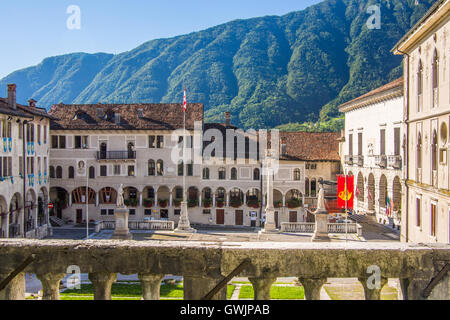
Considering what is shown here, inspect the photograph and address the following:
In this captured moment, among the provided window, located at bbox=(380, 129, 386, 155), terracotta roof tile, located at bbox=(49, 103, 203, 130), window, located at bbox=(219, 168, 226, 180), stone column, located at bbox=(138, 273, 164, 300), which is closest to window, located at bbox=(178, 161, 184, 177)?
terracotta roof tile, located at bbox=(49, 103, 203, 130)

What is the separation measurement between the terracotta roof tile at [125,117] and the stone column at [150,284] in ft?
141

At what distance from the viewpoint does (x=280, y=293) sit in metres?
21.0

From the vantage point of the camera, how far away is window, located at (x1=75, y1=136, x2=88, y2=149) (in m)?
49.6

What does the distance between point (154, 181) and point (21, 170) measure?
1483 centimetres

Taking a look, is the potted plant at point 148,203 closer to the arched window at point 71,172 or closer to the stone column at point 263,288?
the arched window at point 71,172

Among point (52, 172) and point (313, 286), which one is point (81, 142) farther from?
point (313, 286)

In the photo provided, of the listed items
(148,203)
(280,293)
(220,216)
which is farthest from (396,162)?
(148,203)

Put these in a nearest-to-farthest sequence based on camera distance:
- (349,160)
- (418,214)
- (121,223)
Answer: (418,214) < (121,223) < (349,160)

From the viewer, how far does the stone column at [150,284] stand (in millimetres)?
6695

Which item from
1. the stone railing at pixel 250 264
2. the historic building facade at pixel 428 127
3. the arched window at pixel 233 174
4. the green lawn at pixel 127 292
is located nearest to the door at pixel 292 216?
the arched window at pixel 233 174

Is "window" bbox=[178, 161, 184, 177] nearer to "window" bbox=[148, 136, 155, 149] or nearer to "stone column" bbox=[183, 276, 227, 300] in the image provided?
"window" bbox=[148, 136, 155, 149]

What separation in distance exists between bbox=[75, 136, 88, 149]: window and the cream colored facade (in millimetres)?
109

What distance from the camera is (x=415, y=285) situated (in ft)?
21.4
